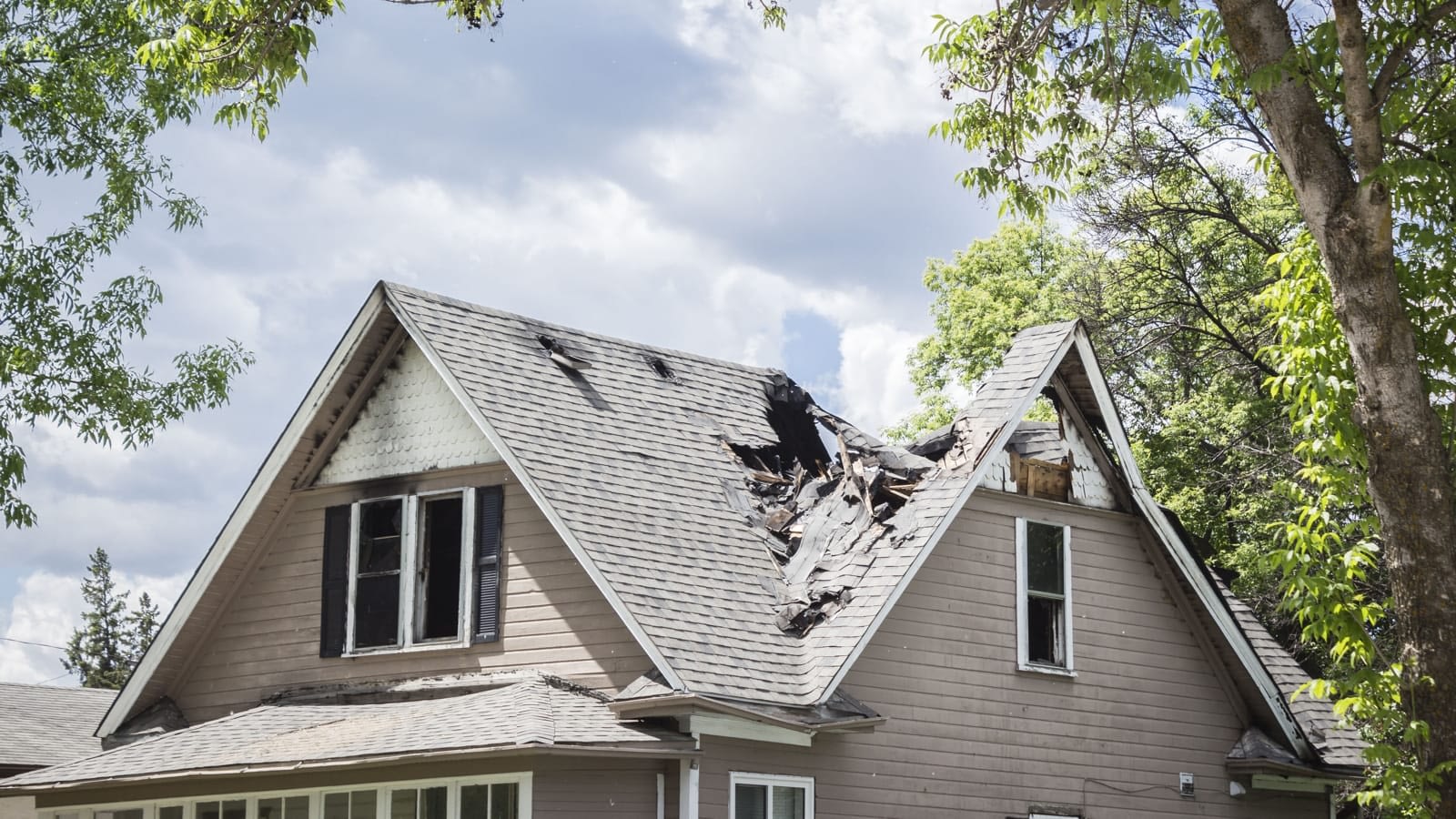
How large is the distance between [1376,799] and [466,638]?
26.7 ft

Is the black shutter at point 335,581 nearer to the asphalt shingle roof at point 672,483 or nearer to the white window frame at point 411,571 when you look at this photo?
the white window frame at point 411,571

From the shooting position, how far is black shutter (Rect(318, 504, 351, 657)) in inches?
666

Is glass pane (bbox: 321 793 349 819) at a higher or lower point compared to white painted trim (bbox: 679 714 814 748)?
lower

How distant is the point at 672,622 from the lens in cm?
1464

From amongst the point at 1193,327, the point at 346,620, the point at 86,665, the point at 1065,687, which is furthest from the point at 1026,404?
the point at 86,665

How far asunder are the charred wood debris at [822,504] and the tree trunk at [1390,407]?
496cm

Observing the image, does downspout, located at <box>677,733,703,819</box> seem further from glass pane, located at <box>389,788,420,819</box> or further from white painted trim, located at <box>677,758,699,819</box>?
glass pane, located at <box>389,788,420,819</box>

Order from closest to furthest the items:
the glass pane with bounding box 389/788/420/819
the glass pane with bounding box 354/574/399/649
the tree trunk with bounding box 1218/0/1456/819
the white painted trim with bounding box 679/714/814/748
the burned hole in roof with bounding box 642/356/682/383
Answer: the tree trunk with bounding box 1218/0/1456/819
the white painted trim with bounding box 679/714/814/748
the glass pane with bounding box 389/788/420/819
the glass pane with bounding box 354/574/399/649
the burned hole in roof with bounding box 642/356/682/383

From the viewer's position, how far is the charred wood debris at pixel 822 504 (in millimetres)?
16109

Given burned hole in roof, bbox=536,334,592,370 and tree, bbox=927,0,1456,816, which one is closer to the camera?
tree, bbox=927,0,1456,816

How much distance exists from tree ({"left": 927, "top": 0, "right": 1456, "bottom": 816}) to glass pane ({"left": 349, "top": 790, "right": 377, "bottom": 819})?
8.03 metres

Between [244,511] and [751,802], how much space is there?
6417 mm

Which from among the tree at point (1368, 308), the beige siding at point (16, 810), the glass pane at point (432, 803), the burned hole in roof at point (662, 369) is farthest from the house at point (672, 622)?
the beige siding at point (16, 810)

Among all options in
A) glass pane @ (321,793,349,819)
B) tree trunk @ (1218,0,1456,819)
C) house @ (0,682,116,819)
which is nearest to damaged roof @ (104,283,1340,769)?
glass pane @ (321,793,349,819)
